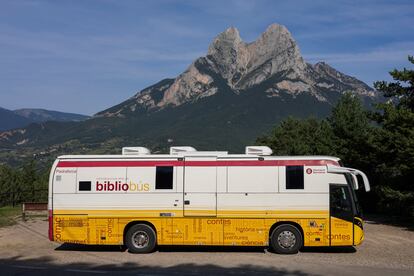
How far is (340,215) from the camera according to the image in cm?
1562

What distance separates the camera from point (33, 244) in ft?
58.1

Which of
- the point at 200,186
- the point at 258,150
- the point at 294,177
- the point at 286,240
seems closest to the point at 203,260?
the point at 200,186

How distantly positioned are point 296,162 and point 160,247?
18.1ft

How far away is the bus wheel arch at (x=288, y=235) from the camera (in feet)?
51.3

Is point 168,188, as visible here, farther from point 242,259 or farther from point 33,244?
point 33,244

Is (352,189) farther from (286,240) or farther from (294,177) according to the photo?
(286,240)

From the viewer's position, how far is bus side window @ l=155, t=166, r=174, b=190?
16172 mm

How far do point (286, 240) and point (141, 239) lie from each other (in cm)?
462

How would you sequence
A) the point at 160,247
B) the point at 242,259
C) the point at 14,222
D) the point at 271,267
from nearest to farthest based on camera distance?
1. the point at 271,267
2. the point at 242,259
3. the point at 160,247
4. the point at 14,222

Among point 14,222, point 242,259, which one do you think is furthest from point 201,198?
point 14,222

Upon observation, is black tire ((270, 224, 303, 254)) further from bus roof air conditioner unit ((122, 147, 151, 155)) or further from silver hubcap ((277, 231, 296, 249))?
bus roof air conditioner unit ((122, 147, 151, 155))

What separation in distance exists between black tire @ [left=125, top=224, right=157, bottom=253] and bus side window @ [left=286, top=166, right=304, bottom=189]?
4634mm

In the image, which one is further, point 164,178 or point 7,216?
point 7,216

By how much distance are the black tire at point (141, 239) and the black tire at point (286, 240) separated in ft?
12.5
